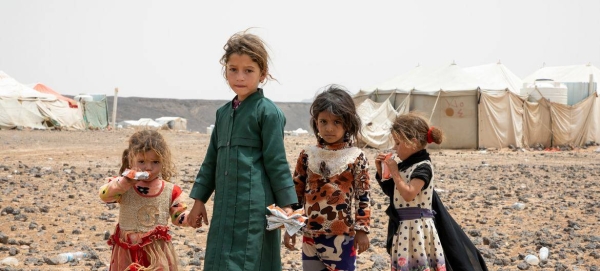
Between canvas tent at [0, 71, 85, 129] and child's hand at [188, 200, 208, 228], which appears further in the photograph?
canvas tent at [0, 71, 85, 129]

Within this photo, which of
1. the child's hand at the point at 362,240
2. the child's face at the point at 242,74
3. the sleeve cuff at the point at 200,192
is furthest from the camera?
the child's hand at the point at 362,240

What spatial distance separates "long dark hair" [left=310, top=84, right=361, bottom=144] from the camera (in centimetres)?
342

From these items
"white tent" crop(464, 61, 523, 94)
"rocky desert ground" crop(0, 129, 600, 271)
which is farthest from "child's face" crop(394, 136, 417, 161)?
"white tent" crop(464, 61, 523, 94)

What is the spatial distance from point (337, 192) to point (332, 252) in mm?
302

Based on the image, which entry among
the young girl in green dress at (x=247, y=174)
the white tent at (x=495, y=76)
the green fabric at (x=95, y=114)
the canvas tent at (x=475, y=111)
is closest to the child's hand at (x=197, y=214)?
the young girl in green dress at (x=247, y=174)

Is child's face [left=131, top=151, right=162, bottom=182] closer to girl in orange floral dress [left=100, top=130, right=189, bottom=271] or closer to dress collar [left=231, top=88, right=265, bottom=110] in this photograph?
girl in orange floral dress [left=100, top=130, right=189, bottom=271]

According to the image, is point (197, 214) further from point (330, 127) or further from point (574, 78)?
point (574, 78)

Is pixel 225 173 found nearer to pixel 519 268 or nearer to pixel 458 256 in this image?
pixel 458 256

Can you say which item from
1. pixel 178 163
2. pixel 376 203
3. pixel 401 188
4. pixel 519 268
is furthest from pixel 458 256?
pixel 178 163

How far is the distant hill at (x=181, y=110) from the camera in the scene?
57.6 meters

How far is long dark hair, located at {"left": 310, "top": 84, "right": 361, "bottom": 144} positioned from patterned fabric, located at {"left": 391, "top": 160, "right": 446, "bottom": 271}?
0.41m

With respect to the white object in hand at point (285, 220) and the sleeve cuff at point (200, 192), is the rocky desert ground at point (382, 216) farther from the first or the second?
the white object in hand at point (285, 220)

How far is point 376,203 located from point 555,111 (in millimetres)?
16397

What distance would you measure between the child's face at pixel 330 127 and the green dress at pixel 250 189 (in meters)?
0.43
